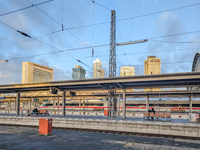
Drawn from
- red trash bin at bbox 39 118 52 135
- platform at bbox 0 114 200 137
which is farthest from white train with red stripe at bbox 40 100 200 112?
red trash bin at bbox 39 118 52 135

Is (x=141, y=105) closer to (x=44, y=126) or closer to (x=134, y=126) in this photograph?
(x=134, y=126)

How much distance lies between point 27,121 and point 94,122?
9183mm

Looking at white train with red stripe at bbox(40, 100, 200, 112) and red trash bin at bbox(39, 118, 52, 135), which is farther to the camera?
white train with red stripe at bbox(40, 100, 200, 112)

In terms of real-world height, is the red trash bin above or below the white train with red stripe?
above

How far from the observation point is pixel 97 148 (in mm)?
10266

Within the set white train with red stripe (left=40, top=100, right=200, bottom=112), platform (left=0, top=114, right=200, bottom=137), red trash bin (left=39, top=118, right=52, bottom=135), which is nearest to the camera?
red trash bin (left=39, top=118, right=52, bottom=135)

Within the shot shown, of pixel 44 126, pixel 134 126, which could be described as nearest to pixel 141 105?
pixel 134 126

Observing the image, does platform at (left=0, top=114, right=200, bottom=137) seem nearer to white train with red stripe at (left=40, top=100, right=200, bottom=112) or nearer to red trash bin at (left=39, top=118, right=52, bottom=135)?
red trash bin at (left=39, top=118, right=52, bottom=135)

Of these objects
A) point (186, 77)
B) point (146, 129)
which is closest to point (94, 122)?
point (146, 129)

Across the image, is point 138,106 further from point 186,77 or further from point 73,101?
point 186,77

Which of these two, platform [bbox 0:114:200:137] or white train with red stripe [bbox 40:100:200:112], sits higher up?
platform [bbox 0:114:200:137]

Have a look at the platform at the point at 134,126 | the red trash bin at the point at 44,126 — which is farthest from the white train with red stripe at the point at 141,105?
the red trash bin at the point at 44,126

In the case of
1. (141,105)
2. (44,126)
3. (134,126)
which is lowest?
(141,105)

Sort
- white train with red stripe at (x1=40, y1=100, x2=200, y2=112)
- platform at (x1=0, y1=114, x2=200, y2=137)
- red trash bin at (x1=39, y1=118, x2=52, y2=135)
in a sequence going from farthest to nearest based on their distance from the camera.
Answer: white train with red stripe at (x1=40, y1=100, x2=200, y2=112) < platform at (x1=0, y1=114, x2=200, y2=137) < red trash bin at (x1=39, y1=118, x2=52, y2=135)
